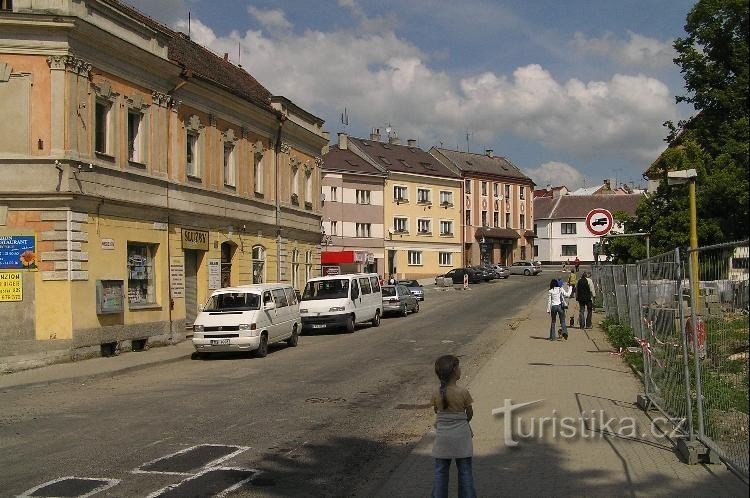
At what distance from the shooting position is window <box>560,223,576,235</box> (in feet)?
329

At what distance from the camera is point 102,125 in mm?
22406

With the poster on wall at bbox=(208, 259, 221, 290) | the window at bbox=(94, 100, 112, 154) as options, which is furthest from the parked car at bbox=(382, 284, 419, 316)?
the window at bbox=(94, 100, 112, 154)

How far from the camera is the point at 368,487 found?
26.5 ft

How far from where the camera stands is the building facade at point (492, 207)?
3255 inches

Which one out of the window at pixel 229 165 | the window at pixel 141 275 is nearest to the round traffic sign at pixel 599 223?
the window at pixel 141 275

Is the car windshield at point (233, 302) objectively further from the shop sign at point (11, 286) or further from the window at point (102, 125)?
the window at point (102, 125)

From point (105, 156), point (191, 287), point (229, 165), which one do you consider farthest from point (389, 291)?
point (105, 156)

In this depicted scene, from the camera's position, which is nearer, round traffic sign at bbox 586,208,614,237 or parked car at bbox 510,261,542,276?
round traffic sign at bbox 586,208,614,237

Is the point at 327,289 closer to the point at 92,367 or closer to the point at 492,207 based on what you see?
the point at 92,367

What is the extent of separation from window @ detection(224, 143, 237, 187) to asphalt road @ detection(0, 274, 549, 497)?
1059 centimetres

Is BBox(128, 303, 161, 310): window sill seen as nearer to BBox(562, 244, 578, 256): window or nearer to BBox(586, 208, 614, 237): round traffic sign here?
BBox(586, 208, 614, 237): round traffic sign

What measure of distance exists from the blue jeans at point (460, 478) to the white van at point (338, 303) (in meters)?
21.7

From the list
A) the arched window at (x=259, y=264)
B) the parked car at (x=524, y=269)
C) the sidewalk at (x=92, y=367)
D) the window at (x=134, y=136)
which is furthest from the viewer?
the parked car at (x=524, y=269)

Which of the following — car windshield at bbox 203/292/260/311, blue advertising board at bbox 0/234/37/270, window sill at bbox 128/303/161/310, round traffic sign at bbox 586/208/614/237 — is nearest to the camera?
round traffic sign at bbox 586/208/614/237
